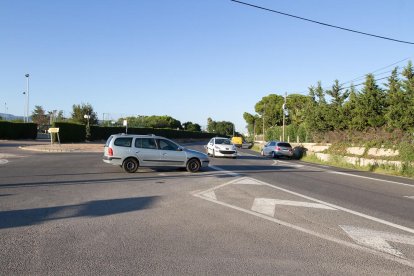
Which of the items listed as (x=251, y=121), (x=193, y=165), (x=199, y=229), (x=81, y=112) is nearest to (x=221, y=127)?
(x=251, y=121)

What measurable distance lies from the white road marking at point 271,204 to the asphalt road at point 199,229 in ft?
0.08

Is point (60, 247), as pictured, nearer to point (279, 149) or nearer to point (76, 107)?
point (279, 149)

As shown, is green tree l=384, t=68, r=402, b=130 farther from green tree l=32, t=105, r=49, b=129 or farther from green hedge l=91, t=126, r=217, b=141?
green tree l=32, t=105, r=49, b=129

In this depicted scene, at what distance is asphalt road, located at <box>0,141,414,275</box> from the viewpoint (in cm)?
558

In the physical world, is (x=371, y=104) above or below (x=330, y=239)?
above

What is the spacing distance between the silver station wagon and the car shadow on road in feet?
22.6

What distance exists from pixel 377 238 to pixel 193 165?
38.6 ft

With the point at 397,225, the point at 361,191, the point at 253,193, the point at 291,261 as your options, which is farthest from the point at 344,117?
the point at 291,261

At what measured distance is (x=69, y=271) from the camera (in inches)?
205

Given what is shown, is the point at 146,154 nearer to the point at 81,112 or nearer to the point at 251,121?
the point at 81,112

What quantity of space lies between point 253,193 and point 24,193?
6094 millimetres

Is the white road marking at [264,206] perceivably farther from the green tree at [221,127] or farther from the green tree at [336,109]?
the green tree at [221,127]

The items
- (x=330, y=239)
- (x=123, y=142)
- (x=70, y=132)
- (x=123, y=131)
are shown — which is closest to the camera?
(x=330, y=239)

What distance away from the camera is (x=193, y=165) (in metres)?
18.5
